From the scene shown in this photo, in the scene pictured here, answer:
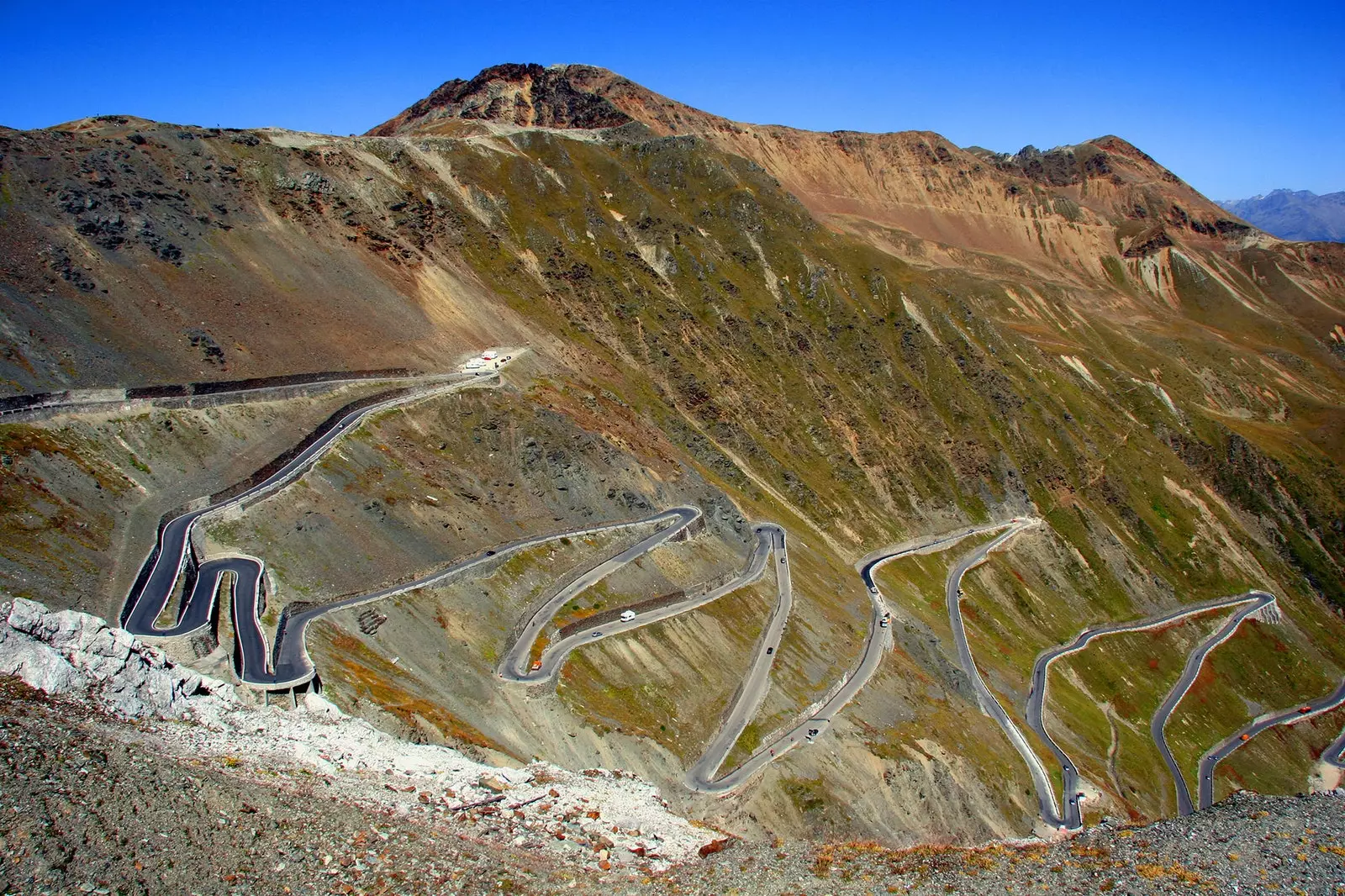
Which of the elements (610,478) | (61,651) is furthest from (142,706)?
(610,478)

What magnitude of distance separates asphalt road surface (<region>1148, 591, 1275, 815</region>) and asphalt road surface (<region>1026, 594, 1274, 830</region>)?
2.27 m

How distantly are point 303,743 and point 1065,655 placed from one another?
319 ft

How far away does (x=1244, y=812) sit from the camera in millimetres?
39000

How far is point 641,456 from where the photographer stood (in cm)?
8469

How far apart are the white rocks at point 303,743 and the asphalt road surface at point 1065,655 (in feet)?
154

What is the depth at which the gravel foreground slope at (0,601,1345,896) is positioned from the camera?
21.8 meters

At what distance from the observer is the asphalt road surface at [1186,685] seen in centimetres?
8738

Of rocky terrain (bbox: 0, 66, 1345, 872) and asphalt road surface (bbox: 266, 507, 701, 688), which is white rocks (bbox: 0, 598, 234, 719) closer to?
rocky terrain (bbox: 0, 66, 1345, 872)

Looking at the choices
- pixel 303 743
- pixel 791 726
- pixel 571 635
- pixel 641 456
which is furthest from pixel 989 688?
pixel 303 743

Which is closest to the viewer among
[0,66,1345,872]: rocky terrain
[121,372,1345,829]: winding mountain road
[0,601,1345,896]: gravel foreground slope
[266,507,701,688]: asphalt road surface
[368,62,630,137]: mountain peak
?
[0,601,1345,896]: gravel foreground slope

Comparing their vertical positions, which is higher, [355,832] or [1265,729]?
[355,832]

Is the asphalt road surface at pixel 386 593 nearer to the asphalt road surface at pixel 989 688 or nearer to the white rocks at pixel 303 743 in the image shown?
the white rocks at pixel 303 743

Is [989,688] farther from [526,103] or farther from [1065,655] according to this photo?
[526,103]

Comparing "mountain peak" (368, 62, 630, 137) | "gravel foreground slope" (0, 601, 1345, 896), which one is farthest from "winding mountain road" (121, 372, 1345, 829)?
"mountain peak" (368, 62, 630, 137)
